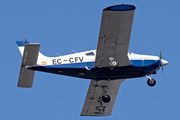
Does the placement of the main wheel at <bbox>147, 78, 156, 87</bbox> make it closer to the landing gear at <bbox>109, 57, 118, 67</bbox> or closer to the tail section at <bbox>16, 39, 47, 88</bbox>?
the landing gear at <bbox>109, 57, 118, 67</bbox>

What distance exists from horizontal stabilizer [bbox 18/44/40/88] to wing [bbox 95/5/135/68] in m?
3.99

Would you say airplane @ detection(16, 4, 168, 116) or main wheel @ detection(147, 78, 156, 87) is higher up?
airplane @ detection(16, 4, 168, 116)

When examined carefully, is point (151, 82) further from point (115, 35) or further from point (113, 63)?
point (115, 35)

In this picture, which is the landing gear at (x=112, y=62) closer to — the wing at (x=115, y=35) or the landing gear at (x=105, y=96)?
the wing at (x=115, y=35)

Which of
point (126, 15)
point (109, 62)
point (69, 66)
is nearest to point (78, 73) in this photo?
point (69, 66)

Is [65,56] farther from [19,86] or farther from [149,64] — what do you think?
[149,64]

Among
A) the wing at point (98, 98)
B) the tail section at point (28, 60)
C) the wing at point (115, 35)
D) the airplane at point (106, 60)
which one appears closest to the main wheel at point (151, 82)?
the airplane at point (106, 60)

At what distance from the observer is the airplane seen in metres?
21.5

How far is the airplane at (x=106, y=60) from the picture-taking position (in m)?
21.5

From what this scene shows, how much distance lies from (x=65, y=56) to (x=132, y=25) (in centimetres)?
534

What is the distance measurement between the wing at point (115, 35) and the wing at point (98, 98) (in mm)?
4151

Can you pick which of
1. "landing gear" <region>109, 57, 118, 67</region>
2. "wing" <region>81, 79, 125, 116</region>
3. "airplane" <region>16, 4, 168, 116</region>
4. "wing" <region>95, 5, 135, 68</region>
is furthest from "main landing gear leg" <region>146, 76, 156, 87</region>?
"landing gear" <region>109, 57, 118, 67</region>

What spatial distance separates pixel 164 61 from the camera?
25.7m

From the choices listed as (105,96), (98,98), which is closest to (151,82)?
(105,96)
